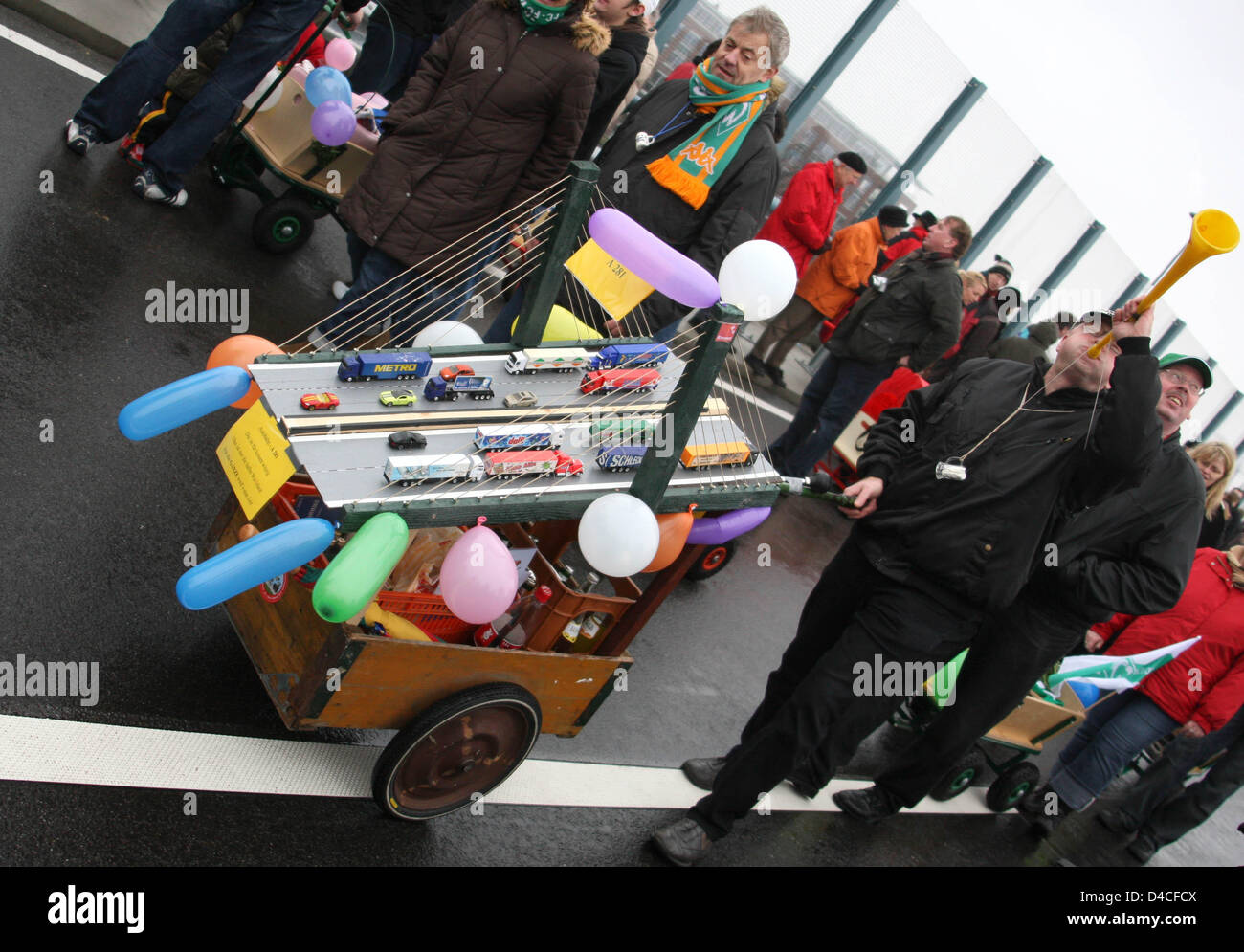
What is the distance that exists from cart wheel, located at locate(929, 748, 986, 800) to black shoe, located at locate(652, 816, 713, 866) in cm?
167

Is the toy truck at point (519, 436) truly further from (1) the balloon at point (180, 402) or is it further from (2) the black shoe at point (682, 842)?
(2) the black shoe at point (682, 842)

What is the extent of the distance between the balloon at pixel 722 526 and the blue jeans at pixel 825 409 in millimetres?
2909

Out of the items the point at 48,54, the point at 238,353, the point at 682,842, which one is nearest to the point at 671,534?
the point at 682,842

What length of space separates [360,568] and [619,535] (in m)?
0.72

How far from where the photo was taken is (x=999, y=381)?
347 centimetres

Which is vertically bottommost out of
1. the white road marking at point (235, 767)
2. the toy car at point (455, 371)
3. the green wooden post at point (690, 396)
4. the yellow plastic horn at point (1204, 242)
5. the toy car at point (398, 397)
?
the white road marking at point (235, 767)

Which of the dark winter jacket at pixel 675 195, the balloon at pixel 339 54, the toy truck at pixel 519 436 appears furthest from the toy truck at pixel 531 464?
the balloon at pixel 339 54

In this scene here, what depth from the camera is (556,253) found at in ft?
10.4

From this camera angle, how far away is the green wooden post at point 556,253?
3.00 metres

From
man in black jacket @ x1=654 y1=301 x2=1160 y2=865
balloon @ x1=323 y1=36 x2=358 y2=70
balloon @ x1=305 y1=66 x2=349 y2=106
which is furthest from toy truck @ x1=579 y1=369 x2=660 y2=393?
balloon @ x1=323 y1=36 x2=358 y2=70

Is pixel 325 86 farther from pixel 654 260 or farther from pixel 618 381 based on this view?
pixel 654 260

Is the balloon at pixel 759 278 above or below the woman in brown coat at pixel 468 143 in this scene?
above

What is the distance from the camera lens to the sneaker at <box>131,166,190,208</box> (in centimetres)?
500
